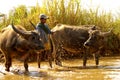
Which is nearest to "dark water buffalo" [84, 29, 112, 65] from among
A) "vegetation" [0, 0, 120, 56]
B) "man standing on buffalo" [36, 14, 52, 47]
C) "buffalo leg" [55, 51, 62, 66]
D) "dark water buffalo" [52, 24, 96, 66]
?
"dark water buffalo" [52, 24, 96, 66]

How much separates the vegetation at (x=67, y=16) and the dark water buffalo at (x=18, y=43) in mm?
3948

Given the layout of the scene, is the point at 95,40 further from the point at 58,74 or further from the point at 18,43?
the point at 18,43

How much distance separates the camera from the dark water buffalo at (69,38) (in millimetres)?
13023

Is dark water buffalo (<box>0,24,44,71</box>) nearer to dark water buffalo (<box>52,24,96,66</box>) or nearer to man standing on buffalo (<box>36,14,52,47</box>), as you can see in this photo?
man standing on buffalo (<box>36,14,52,47</box>)

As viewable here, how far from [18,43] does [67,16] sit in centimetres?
510

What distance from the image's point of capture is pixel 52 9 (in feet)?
49.6

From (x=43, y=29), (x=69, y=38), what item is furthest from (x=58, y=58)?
(x=43, y=29)

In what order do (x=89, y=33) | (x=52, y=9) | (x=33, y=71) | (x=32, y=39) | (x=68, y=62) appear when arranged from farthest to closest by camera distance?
(x=52, y=9)
(x=68, y=62)
(x=89, y=33)
(x=33, y=71)
(x=32, y=39)

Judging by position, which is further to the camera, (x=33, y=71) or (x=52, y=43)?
(x=52, y=43)

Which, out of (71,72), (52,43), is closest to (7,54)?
(71,72)

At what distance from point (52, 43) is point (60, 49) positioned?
1.71 ft

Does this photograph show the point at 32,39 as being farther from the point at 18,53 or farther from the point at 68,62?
the point at 68,62

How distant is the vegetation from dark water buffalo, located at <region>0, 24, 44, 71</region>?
13.0 ft

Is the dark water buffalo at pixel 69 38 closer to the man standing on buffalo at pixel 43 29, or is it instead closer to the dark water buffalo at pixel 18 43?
the man standing on buffalo at pixel 43 29
